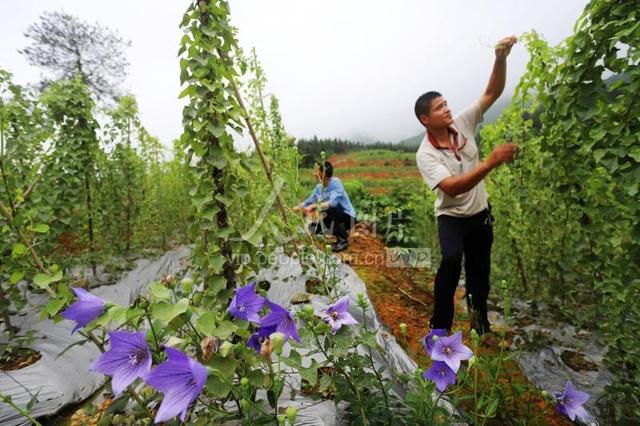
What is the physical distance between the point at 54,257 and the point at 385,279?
369cm

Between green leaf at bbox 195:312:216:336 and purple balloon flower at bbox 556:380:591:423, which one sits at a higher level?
green leaf at bbox 195:312:216:336

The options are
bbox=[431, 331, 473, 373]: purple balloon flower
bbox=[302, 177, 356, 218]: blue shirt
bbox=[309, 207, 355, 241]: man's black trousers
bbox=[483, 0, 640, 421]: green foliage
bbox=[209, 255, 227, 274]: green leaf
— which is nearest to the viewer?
bbox=[431, 331, 473, 373]: purple balloon flower

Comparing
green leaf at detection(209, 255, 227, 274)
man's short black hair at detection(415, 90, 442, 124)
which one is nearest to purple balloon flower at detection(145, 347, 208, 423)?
green leaf at detection(209, 255, 227, 274)

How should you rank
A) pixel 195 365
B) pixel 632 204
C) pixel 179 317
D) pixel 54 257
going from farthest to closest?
pixel 54 257 < pixel 632 204 < pixel 179 317 < pixel 195 365

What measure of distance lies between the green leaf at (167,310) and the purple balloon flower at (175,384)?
0.27ft

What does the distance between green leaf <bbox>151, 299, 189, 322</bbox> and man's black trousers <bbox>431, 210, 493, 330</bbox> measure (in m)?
1.90

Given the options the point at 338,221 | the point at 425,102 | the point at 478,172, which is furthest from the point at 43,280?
the point at 338,221

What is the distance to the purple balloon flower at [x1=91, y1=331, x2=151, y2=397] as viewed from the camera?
670mm

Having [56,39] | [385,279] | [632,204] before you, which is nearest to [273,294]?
[385,279]

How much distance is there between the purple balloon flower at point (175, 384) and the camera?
604mm

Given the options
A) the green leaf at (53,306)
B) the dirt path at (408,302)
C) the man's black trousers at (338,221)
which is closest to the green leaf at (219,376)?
the green leaf at (53,306)

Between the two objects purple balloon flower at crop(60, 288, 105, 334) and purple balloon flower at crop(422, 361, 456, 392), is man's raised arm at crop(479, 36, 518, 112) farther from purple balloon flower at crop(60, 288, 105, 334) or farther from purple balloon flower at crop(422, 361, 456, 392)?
purple balloon flower at crop(60, 288, 105, 334)

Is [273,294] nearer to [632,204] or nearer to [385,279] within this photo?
[385,279]

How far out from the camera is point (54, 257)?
3633 mm
